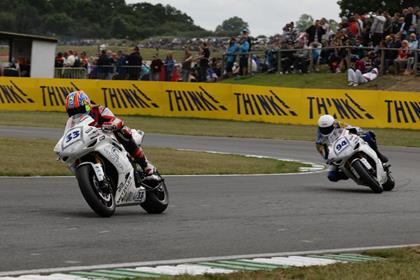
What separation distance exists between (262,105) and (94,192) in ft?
76.9

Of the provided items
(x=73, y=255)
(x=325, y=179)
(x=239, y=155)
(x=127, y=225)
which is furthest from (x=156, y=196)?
(x=239, y=155)

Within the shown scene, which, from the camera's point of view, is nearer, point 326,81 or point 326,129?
point 326,129

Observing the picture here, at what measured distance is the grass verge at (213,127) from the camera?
2756 cm

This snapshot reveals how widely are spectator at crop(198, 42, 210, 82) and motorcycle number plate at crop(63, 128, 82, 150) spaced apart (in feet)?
86.3

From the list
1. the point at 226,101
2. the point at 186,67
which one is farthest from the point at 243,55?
the point at 226,101

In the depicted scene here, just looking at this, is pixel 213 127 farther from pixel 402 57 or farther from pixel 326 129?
pixel 326 129

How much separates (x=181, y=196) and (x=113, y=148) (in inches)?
104

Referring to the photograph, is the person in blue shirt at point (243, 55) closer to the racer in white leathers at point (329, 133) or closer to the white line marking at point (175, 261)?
the racer in white leathers at point (329, 133)

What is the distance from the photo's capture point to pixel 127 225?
9727 millimetres

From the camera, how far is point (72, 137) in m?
9.99

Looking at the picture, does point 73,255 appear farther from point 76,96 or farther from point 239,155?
point 239,155

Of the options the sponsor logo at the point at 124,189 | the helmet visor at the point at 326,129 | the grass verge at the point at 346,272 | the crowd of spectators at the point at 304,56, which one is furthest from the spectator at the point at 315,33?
the grass verge at the point at 346,272

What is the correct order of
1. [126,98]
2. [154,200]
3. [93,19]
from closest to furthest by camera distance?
[154,200] → [126,98] → [93,19]

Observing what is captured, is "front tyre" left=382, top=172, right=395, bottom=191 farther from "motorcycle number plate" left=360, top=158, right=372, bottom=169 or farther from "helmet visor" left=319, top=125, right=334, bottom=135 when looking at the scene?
"helmet visor" left=319, top=125, right=334, bottom=135
